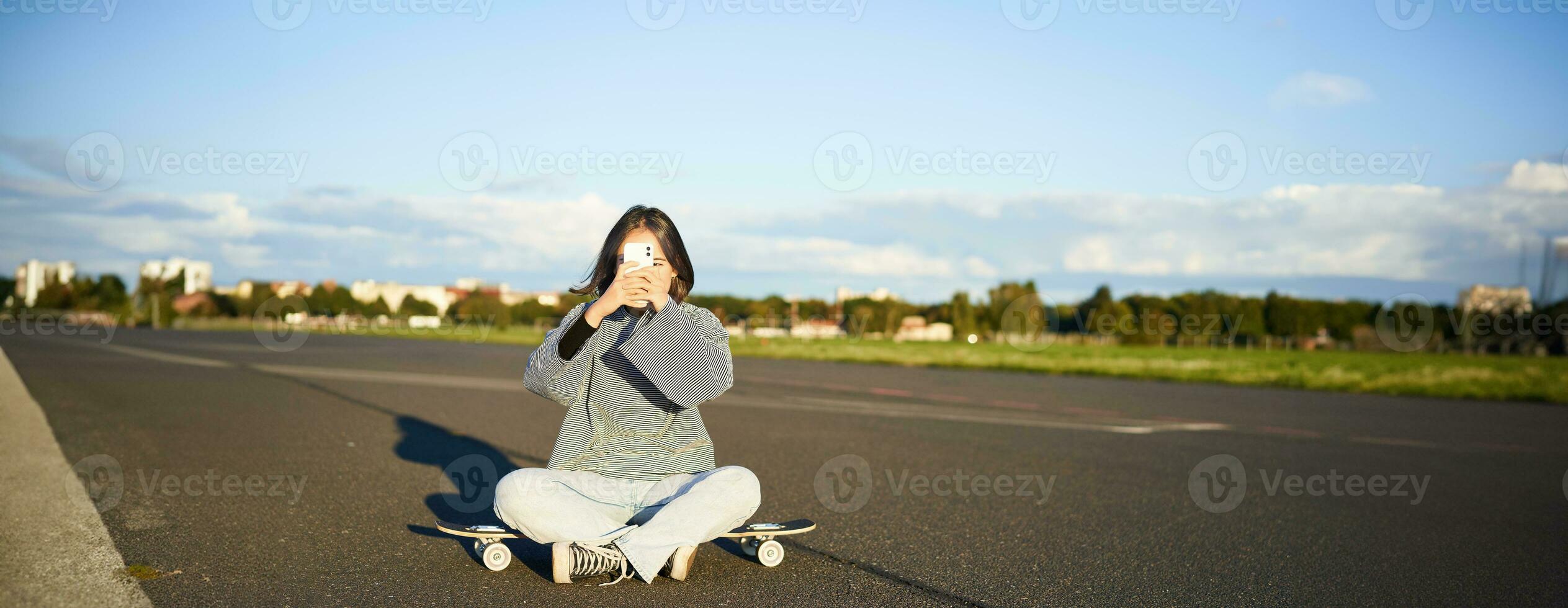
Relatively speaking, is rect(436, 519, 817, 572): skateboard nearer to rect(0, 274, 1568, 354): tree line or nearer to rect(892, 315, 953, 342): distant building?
rect(0, 274, 1568, 354): tree line

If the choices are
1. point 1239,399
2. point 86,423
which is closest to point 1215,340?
point 1239,399

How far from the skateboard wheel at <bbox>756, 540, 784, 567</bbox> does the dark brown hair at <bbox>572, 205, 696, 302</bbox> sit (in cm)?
115

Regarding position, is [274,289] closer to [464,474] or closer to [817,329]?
[817,329]

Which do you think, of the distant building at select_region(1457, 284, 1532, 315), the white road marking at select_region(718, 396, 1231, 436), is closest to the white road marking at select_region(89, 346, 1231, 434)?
the white road marking at select_region(718, 396, 1231, 436)

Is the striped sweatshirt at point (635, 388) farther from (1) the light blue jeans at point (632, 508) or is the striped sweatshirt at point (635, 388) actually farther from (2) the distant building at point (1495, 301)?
(2) the distant building at point (1495, 301)

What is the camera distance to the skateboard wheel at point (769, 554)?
14.0ft

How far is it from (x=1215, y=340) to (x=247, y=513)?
104 meters

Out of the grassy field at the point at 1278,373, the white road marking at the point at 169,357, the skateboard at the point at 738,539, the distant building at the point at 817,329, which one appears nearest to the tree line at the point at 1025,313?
the distant building at the point at 817,329

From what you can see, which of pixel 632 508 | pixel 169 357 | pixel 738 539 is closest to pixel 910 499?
Result: pixel 738 539

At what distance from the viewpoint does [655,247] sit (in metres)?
3.90

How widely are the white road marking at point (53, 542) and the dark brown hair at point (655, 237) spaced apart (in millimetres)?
1912

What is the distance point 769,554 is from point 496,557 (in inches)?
44.3

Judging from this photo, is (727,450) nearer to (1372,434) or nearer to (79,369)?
(1372,434)

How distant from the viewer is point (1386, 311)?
306 ft
